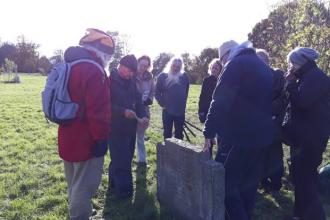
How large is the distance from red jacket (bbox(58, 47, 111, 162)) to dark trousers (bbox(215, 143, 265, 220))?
1.23m

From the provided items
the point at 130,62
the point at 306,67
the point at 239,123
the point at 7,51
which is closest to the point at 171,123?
the point at 130,62

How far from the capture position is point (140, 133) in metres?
7.82

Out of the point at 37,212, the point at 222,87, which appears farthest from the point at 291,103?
the point at 37,212

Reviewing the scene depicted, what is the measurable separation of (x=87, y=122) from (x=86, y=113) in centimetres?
10

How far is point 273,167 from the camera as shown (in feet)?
18.5

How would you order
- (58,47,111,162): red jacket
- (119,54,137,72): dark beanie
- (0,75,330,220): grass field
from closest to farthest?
(58,47,111,162): red jacket, (0,75,330,220): grass field, (119,54,137,72): dark beanie

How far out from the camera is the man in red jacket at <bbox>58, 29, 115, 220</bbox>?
3.83 m

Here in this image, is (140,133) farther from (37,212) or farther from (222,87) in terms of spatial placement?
(222,87)

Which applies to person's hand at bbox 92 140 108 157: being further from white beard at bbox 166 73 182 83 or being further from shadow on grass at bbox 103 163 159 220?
white beard at bbox 166 73 182 83

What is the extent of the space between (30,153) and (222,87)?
6.12 metres

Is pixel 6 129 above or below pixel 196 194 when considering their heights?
below

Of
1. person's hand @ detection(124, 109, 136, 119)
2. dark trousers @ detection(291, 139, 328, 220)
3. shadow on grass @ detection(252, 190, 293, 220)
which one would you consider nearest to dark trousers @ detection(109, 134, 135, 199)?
person's hand @ detection(124, 109, 136, 119)

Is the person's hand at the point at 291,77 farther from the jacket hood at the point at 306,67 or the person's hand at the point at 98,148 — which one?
the person's hand at the point at 98,148

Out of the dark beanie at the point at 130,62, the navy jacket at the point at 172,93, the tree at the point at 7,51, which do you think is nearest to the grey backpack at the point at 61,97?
the dark beanie at the point at 130,62
